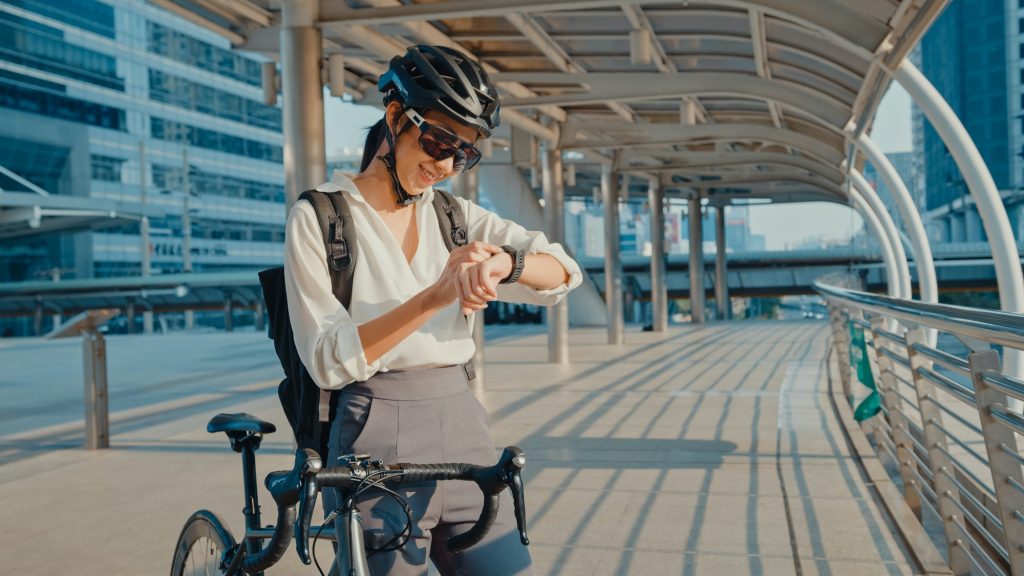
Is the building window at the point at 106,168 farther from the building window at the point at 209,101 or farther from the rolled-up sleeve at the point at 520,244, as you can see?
the rolled-up sleeve at the point at 520,244

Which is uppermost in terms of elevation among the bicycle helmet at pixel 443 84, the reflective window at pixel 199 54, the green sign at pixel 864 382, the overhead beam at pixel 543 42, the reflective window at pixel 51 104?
the reflective window at pixel 199 54

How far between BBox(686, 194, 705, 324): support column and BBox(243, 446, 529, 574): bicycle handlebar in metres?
31.8

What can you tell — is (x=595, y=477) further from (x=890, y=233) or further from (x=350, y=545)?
(x=890, y=233)

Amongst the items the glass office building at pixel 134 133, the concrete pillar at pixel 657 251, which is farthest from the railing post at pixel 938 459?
the glass office building at pixel 134 133

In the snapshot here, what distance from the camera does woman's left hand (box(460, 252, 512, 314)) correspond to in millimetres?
1893

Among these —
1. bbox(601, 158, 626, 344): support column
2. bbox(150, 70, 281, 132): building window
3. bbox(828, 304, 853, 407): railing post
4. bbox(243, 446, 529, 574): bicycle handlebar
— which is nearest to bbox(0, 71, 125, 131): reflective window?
bbox(150, 70, 281, 132): building window

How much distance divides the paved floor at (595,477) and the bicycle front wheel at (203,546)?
2073 millimetres

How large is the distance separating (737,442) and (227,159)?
6618cm

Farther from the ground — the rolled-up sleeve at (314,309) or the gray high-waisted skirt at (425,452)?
the rolled-up sleeve at (314,309)

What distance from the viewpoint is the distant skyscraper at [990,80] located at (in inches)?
3526

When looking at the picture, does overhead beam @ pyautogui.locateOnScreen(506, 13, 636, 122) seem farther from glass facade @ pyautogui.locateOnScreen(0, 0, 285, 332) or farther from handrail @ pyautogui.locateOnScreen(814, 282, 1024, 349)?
glass facade @ pyautogui.locateOnScreen(0, 0, 285, 332)

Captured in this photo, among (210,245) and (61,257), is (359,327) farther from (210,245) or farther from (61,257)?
(210,245)

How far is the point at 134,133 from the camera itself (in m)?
61.7

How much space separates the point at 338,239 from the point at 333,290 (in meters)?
0.10
